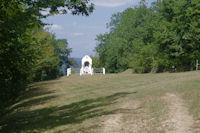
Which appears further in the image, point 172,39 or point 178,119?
point 172,39

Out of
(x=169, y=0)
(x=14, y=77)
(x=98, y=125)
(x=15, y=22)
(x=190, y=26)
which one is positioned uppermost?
(x=169, y=0)

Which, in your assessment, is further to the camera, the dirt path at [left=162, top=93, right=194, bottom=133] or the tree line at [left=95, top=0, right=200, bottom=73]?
the tree line at [left=95, top=0, right=200, bottom=73]

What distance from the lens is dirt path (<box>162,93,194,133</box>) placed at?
820 centimetres

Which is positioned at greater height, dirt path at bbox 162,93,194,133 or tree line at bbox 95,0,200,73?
tree line at bbox 95,0,200,73

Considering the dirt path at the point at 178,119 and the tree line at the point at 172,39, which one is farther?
the tree line at the point at 172,39

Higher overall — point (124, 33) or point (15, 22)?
point (124, 33)

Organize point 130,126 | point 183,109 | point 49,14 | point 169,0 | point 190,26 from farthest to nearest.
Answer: point 169,0 → point 190,26 → point 183,109 → point 49,14 → point 130,126

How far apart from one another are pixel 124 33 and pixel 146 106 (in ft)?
166

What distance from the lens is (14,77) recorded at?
39.7ft

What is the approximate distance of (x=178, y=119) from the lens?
941cm

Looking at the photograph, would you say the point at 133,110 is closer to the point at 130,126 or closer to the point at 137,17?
the point at 130,126

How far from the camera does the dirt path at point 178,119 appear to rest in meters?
8.20

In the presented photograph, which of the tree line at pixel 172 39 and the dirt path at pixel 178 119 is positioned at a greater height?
the tree line at pixel 172 39

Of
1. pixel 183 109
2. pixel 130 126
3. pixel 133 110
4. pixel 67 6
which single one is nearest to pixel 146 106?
pixel 133 110
